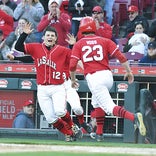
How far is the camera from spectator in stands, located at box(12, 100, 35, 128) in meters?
13.4

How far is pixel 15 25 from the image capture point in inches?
653

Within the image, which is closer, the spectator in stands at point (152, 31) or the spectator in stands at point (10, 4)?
the spectator in stands at point (152, 31)

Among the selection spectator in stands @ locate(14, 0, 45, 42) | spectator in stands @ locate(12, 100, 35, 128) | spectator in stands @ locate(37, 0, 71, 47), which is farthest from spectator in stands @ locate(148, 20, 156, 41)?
spectator in stands @ locate(12, 100, 35, 128)

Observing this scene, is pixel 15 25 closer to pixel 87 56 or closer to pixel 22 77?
pixel 22 77

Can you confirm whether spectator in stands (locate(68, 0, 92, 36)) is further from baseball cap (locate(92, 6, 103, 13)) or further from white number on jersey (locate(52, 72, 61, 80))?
white number on jersey (locate(52, 72, 61, 80))

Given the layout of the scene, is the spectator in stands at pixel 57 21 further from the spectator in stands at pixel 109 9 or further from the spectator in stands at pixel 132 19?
the spectator in stands at pixel 109 9

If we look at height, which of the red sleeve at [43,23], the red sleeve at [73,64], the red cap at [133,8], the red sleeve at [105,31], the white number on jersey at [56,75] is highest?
the red cap at [133,8]

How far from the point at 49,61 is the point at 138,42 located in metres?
3.45

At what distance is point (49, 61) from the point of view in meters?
12.0

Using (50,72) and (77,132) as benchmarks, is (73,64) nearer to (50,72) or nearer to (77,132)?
(50,72)

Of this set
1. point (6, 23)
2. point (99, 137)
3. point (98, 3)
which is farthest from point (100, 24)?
point (99, 137)

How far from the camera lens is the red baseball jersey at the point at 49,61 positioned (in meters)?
12.0

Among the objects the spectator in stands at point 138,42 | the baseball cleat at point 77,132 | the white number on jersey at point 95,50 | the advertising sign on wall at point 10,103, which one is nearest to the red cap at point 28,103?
the advertising sign on wall at point 10,103

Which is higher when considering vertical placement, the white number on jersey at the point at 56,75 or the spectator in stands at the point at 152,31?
the spectator in stands at the point at 152,31
